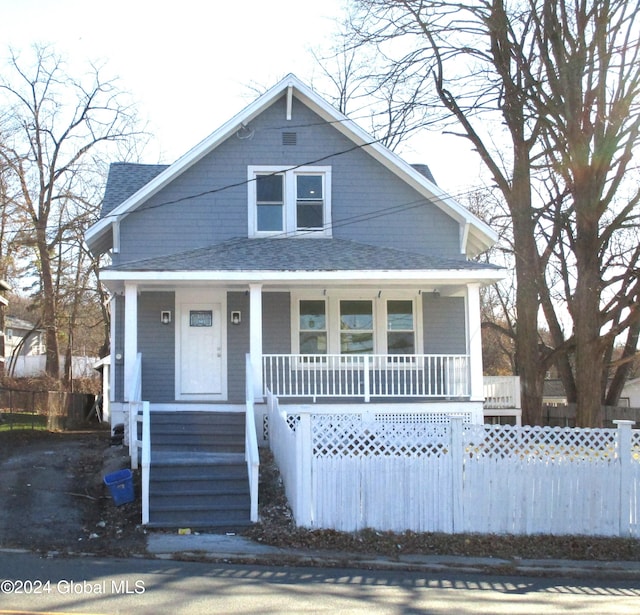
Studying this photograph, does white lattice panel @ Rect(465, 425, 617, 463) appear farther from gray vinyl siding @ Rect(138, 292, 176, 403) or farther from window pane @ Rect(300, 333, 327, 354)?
gray vinyl siding @ Rect(138, 292, 176, 403)

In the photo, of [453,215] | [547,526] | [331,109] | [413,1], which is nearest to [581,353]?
[453,215]

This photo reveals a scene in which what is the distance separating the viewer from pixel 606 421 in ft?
91.9

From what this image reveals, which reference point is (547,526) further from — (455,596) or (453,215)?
(453,215)

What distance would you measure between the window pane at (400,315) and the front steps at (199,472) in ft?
14.6

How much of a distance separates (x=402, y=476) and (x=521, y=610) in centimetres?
292

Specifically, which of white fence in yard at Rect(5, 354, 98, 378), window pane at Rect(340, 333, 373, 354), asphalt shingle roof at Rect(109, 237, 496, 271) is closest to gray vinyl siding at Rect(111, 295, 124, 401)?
asphalt shingle roof at Rect(109, 237, 496, 271)

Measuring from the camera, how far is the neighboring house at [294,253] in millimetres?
15633

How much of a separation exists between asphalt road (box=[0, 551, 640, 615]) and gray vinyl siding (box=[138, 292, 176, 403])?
7.12 m

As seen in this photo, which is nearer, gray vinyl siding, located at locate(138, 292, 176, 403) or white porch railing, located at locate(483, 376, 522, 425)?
gray vinyl siding, located at locate(138, 292, 176, 403)

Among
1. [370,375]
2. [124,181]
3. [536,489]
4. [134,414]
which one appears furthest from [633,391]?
[134,414]

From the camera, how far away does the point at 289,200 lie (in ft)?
54.9

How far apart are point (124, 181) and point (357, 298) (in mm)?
6380

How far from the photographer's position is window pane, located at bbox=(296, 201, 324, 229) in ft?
55.4

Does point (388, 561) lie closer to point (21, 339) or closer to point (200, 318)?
point (200, 318)
